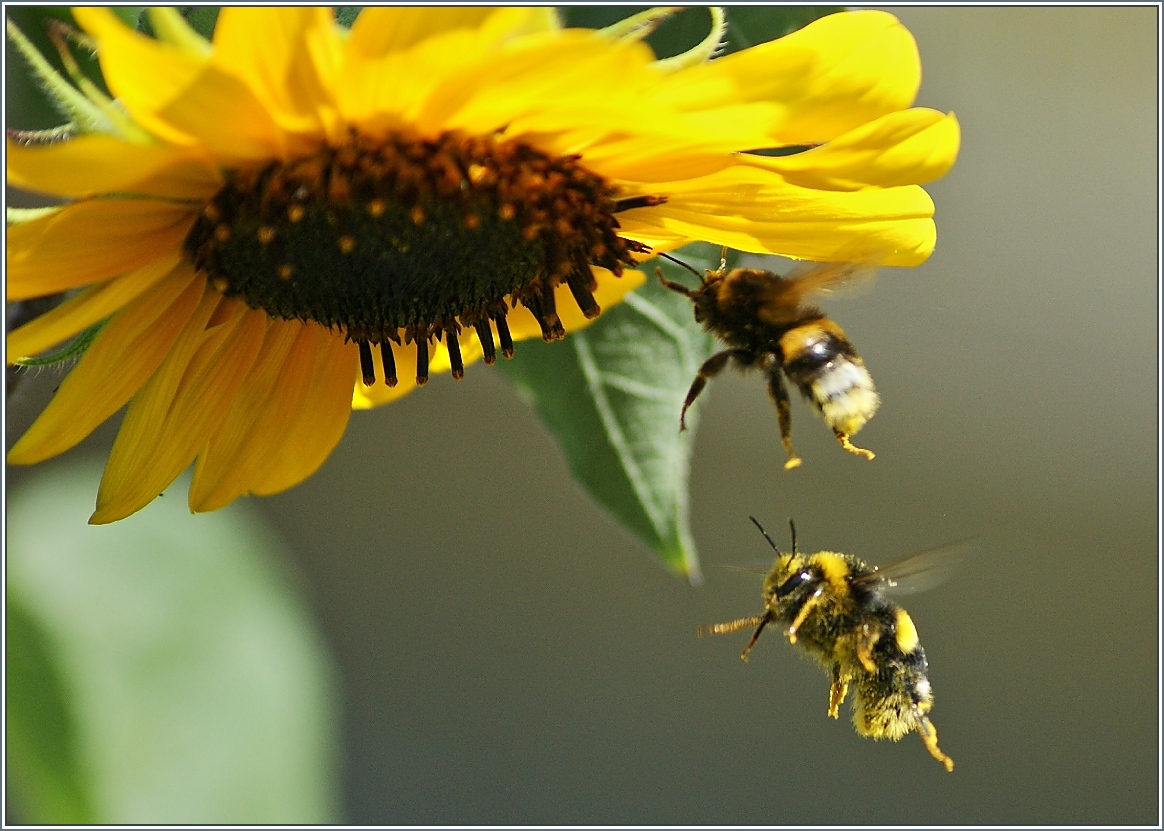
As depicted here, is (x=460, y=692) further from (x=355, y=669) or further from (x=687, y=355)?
(x=687, y=355)

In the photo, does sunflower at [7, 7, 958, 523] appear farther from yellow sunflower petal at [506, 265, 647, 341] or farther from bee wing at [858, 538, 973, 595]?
bee wing at [858, 538, 973, 595]

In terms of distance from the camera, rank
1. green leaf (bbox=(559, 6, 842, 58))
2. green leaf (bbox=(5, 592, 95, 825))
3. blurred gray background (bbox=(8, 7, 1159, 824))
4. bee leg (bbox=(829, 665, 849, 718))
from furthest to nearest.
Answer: blurred gray background (bbox=(8, 7, 1159, 824)) < green leaf (bbox=(5, 592, 95, 825)) < bee leg (bbox=(829, 665, 849, 718)) < green leaf (bbox=(559, 6, 842, 58))

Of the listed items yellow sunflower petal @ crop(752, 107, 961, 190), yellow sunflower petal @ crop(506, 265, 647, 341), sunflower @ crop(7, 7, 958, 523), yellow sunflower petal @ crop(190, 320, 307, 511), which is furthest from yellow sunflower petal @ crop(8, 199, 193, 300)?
yellow sunflower petal @ crop(752, 107, 961, 190)

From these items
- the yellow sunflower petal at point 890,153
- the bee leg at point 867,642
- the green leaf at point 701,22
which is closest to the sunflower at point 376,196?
the yellow sunflower petal at point 890,153

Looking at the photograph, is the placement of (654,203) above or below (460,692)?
above

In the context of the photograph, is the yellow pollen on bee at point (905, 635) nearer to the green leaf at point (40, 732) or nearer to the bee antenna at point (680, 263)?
the bee antenna at point (680, 263)

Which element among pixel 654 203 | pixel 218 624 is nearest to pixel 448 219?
pixel 654 203
